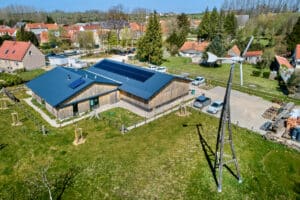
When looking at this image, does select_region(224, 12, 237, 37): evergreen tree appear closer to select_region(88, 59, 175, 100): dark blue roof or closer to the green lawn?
select_region(88, 59, 175, 100): dark blue roof

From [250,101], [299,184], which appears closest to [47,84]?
[250,101]

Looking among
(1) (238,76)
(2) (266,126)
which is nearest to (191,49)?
(1) (238,76)

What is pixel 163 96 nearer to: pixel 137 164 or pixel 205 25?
pixel 137 164

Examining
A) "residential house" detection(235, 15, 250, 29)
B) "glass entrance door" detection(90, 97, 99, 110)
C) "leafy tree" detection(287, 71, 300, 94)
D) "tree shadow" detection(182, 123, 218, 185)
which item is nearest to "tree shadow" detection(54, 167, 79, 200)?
"tree shadow" detection(182, 123, 218, 185)

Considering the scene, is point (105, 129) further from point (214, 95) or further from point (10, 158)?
point (214, 95)

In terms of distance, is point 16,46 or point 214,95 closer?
point 214,95

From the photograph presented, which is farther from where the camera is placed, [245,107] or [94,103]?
[245,107]

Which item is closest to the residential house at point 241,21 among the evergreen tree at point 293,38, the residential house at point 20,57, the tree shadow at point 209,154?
the evergreen tree at point 293,38
